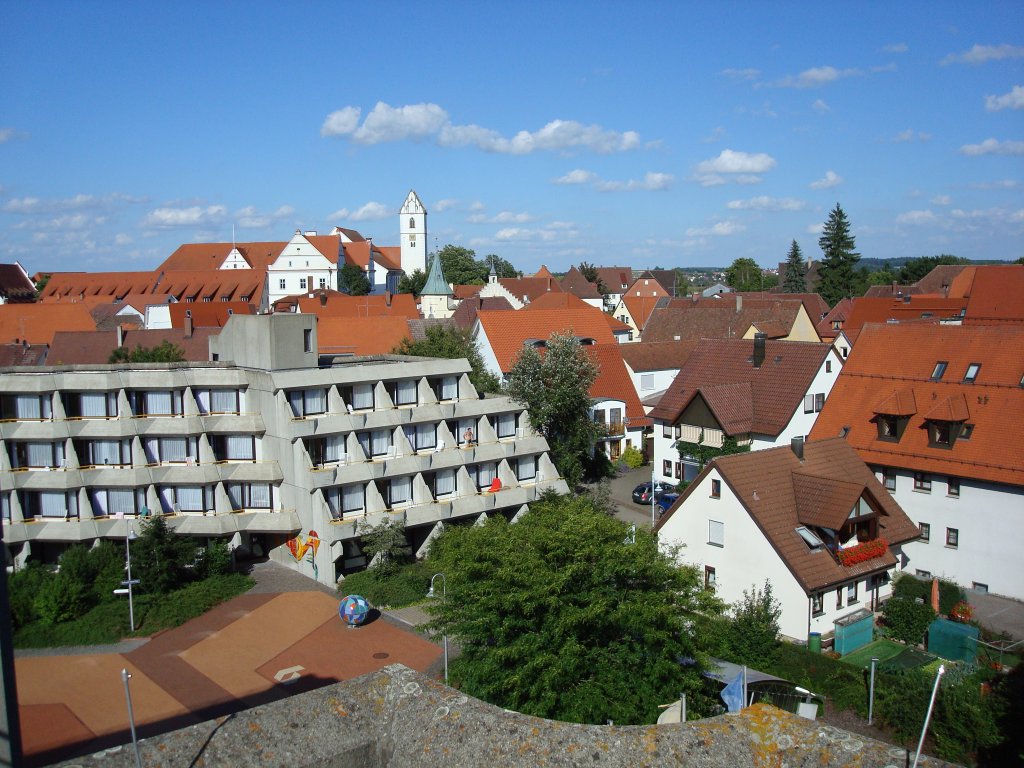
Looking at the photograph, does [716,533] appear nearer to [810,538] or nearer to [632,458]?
[810,538]

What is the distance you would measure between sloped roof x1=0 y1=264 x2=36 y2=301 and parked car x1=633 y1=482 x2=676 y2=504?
4155 inches

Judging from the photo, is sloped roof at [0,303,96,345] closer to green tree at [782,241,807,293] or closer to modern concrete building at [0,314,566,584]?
modern concrete building at [0,314,566,584]

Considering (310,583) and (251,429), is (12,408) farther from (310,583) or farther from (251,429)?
(310,583)

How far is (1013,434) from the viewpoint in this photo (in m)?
31.4

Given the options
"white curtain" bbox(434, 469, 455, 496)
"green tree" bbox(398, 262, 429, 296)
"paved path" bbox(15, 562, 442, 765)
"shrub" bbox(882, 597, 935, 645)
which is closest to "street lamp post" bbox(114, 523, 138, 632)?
"paved path" bbox(15, 562, 442, 765)

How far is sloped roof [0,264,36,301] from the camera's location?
11956cm

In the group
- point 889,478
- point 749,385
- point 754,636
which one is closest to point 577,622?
point 754,636

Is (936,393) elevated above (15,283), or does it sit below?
below

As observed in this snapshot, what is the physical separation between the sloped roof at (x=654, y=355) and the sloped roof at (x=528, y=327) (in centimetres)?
385

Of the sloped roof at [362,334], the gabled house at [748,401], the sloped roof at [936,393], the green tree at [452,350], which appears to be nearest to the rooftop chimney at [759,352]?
the gabled house at [748,401]

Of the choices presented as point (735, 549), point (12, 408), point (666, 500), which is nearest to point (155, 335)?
point (12, 408)

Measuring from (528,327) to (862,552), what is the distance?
32.6 meters

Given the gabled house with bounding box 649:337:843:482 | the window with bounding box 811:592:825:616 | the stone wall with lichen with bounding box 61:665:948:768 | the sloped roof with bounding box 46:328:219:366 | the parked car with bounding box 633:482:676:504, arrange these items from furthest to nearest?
1. the sloped roof with bounding box 46:328:219:366
2. the parked car with bounding box 633:482:676:504
3. the gabled house with bounding box 649:337:843:482
4. the window with bounding box 811:592:825:616
5. the stone wall with lichen with bounding box 61:665:948:768

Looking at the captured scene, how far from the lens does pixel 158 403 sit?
117 ft
